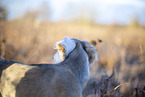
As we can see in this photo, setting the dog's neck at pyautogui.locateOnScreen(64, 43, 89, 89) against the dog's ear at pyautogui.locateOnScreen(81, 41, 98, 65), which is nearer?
the dog's neck at pyautogui.locateOnScreen(64, 43, 89, 89)

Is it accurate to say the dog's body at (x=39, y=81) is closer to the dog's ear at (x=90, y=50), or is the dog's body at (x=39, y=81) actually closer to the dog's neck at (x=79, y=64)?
the dog's neck at (x=79, y=64)

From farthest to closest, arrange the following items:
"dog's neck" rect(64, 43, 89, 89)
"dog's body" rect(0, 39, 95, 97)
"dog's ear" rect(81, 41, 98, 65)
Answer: "dog's ear" rect(81, 41, 98, 65)
"dog's neck" rect(64, 43, 89, 89)
"dog's body" rect(0, 39, 95, 97)

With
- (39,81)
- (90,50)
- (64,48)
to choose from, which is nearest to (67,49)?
(64,48)

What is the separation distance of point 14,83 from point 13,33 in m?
5.32

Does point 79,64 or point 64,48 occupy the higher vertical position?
point 64,48

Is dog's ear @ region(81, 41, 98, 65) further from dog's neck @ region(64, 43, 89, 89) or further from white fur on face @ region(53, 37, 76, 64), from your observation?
white fur on face @ region(53, 37, 76, 64)

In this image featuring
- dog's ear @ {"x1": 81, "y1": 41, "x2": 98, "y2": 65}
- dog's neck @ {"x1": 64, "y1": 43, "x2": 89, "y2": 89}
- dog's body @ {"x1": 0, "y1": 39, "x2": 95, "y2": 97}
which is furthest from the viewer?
dog's ear @ {"x1": 81, "y1": 41, "x2": 98, "y2": 65}

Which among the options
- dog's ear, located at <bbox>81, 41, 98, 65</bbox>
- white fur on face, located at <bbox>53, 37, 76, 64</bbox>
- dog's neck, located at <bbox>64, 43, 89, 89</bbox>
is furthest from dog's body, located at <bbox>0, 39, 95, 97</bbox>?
dog's ear, located at <bbox>81, 41, 98, 65</bbox>

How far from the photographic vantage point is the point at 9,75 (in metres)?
1.24

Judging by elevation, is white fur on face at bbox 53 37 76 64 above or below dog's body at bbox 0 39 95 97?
above

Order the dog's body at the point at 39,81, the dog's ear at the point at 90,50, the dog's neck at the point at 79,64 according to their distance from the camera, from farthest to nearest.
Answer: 1. the dog's ear at the point at 90,50
2. the dog's neck at the point at 79,64
3. the dog's body at the point at 39,81

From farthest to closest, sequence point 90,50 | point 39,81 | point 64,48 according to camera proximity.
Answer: point 90,50, point 64,48, point 39,81

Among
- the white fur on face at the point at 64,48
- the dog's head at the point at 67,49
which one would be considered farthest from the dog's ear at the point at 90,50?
the white fur on face at the point at 64,48

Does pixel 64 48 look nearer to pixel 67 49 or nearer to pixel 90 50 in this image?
pixel 67 49
